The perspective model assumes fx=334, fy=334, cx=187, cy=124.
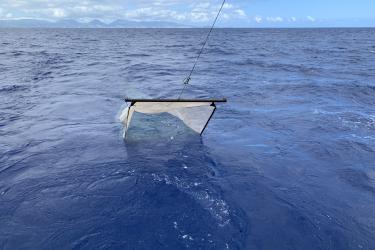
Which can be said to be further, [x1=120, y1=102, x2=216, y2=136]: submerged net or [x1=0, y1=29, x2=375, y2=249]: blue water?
[x1=120, y1=102, x2=216, y2=136]: submerged net

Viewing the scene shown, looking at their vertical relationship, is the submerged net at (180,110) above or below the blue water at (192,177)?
above

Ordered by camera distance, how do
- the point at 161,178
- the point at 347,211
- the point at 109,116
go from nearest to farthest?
the point at 347,211, the point at 161,178, the point at 109,116

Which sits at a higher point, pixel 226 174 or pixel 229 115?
pixel 226 174

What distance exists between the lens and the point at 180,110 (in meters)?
13.3

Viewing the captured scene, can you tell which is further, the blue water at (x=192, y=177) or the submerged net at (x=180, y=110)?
the submerged net at (x=180, y=110)

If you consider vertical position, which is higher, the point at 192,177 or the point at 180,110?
the point at 180,110

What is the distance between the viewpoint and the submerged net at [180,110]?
1263 centimetres

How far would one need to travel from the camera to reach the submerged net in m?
12.6

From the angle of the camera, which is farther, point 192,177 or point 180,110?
point 180,110

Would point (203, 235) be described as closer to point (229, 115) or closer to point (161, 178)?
point (161, 178)

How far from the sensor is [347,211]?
29.4 ft

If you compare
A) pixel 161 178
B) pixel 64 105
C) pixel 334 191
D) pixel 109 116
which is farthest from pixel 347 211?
pixel 64 105

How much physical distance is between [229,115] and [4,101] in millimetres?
13266

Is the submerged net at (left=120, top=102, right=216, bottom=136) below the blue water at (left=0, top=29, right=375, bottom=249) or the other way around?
the other way around
